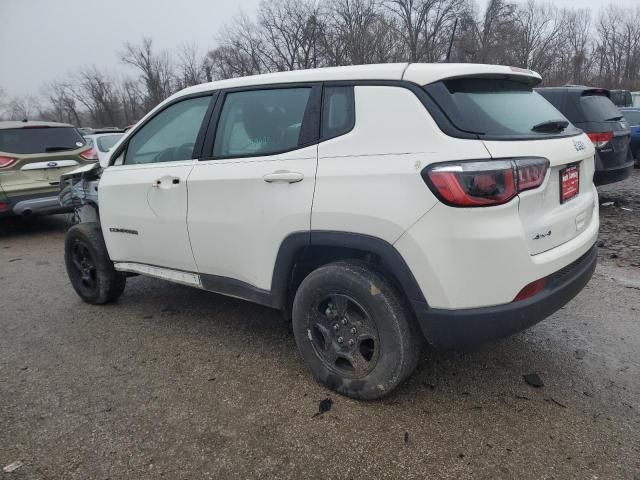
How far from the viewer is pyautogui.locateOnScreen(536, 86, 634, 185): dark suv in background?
663 cm

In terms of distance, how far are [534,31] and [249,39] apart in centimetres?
2964

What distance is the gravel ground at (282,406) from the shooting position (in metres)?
2.24

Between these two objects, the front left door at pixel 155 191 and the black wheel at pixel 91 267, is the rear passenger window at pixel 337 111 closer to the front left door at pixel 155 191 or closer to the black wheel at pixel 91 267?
the front left door at pixel 155 191

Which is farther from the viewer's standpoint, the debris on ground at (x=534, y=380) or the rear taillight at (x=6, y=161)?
the rear taillight at (x=6, y=161)

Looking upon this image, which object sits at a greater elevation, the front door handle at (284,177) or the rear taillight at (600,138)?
the front door handle at (284,177)

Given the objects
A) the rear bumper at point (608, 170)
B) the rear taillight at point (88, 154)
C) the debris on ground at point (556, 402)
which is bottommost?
the debris on ground at point (556, 402)

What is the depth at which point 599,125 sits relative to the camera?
666cm

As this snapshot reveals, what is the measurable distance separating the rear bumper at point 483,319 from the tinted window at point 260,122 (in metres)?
1.25

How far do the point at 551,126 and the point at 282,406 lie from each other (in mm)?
2160

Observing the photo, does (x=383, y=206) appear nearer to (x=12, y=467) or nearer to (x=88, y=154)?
(x=12, y=467)

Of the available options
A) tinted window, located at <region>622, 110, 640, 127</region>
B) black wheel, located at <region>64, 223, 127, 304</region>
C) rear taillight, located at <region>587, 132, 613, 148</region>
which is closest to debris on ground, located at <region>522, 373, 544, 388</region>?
black wheel, located at <region>64, 223, 127, 304</region>

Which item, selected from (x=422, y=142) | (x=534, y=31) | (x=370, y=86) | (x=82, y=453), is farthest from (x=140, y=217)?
(x=534, y=31)

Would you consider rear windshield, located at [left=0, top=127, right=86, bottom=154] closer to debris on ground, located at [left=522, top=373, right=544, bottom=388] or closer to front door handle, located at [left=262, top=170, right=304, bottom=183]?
front door handle, located at [left=262, top=170, right=304, bottom=183]

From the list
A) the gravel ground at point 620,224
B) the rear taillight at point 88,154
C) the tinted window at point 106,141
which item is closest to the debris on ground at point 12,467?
the gravel ground at point 620,224
